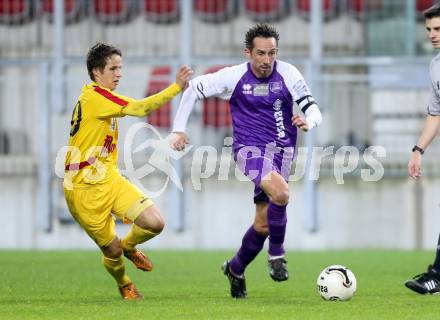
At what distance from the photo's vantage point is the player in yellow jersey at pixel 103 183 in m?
10.1

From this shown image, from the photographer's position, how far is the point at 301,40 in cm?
1995

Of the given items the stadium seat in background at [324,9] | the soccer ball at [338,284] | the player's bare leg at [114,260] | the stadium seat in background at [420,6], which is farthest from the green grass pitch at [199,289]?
the stadium seat in background at [324,9]

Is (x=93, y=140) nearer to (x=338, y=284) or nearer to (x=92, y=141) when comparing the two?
(x=92, y=141)

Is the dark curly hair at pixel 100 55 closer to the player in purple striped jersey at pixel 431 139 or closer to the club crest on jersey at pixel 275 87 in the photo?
the club crest on jersey at pixel 275 87

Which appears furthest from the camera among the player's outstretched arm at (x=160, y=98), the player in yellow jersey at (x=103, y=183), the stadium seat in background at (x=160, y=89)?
the stadium seat in background at (x=160, y=89)

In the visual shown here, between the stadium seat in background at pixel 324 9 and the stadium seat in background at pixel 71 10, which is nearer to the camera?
the stadium seat in background at pixel 324 9

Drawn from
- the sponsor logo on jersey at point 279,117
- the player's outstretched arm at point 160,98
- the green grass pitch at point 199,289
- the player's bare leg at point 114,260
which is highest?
the player's outstretched arm at point 160,98

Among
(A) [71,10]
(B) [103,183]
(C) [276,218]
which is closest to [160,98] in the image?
(B) [103,183]

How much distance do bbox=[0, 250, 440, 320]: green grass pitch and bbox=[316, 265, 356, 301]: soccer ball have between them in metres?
0.10

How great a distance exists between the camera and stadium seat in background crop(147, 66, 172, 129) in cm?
1898

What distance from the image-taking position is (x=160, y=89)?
19297 mm

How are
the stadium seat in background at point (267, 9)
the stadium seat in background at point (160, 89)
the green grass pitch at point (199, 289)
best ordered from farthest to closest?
the stadium seat in background at point (267, 9) < the stadium seat in background at point (160, 89) < the green grass pitch at point (199, 289)

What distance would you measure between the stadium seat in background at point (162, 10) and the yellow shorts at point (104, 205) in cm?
1000

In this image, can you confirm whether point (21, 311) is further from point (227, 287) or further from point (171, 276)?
point (171, 276)
